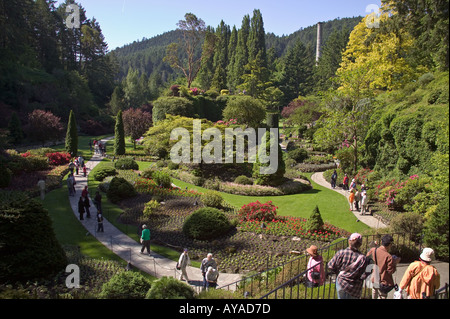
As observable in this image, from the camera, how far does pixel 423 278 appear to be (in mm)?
5047

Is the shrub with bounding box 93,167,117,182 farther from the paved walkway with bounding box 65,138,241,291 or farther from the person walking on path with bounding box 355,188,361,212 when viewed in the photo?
the person walking on path with bounding box 355,188,361,212

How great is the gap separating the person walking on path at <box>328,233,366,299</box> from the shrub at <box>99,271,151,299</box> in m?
4.74

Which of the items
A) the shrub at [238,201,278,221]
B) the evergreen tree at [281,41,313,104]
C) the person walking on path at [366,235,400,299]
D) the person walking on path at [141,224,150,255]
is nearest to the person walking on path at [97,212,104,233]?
the person walking on path at [141,224,150,255]

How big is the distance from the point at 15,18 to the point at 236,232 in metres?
48.8

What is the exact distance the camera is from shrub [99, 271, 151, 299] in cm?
756

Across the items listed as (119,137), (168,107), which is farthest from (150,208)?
(168,107)

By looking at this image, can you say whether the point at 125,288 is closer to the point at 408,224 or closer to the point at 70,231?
the point at 70,231

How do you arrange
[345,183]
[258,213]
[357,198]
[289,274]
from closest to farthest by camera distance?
Result: [289,274] < [258,213] < [357,198] < [345,183]

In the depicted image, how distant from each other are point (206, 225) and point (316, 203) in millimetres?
7727

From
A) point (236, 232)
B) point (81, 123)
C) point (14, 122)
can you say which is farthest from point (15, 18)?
point (236, 232)

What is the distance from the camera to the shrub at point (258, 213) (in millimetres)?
14541

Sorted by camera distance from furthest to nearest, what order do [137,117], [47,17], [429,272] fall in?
[47,17] < [137,117] < [429,272]
